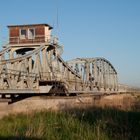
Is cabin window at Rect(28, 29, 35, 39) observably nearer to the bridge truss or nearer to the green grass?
the bridge truss

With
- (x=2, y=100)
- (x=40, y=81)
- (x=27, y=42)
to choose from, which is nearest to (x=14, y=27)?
(x=27, y=42)

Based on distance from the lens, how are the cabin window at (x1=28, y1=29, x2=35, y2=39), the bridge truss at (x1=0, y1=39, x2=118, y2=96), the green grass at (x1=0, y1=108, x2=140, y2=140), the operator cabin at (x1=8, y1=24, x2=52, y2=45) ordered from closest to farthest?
the green grass at (x1=0, y1=108, x2=140, y2=140)
the bridge truss at (x1=0, y1=39, x2=118, y2=96)
the operator cabin at (x1=8, y1=24, x2=52, y2=45)
the cabin window at (x1=28, y1=29, x2=35, y2=39)

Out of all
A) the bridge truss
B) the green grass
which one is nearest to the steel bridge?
the bridge truss

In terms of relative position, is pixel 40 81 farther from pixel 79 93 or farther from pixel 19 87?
pixel 79 93

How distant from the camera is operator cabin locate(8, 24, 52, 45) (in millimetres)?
45094

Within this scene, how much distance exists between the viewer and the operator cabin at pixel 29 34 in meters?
45.1

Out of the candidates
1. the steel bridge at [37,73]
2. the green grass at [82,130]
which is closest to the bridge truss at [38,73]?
the steel bridge at [37,73]

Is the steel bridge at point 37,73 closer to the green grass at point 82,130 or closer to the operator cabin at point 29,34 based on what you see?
the operator cabin at point 29,34

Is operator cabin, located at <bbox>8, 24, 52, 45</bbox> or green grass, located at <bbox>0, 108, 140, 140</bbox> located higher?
operator cabin, located at <bbox>8, 24, 52, 45</bbox>

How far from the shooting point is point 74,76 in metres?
53.3

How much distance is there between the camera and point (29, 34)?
4569cm

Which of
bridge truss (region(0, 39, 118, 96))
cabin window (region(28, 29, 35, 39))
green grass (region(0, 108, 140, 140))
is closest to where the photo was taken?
green grass (region(0, 108, 140, 140))

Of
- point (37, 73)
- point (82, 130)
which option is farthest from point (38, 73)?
point (82, 130)

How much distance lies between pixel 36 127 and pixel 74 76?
4333 centimetres
